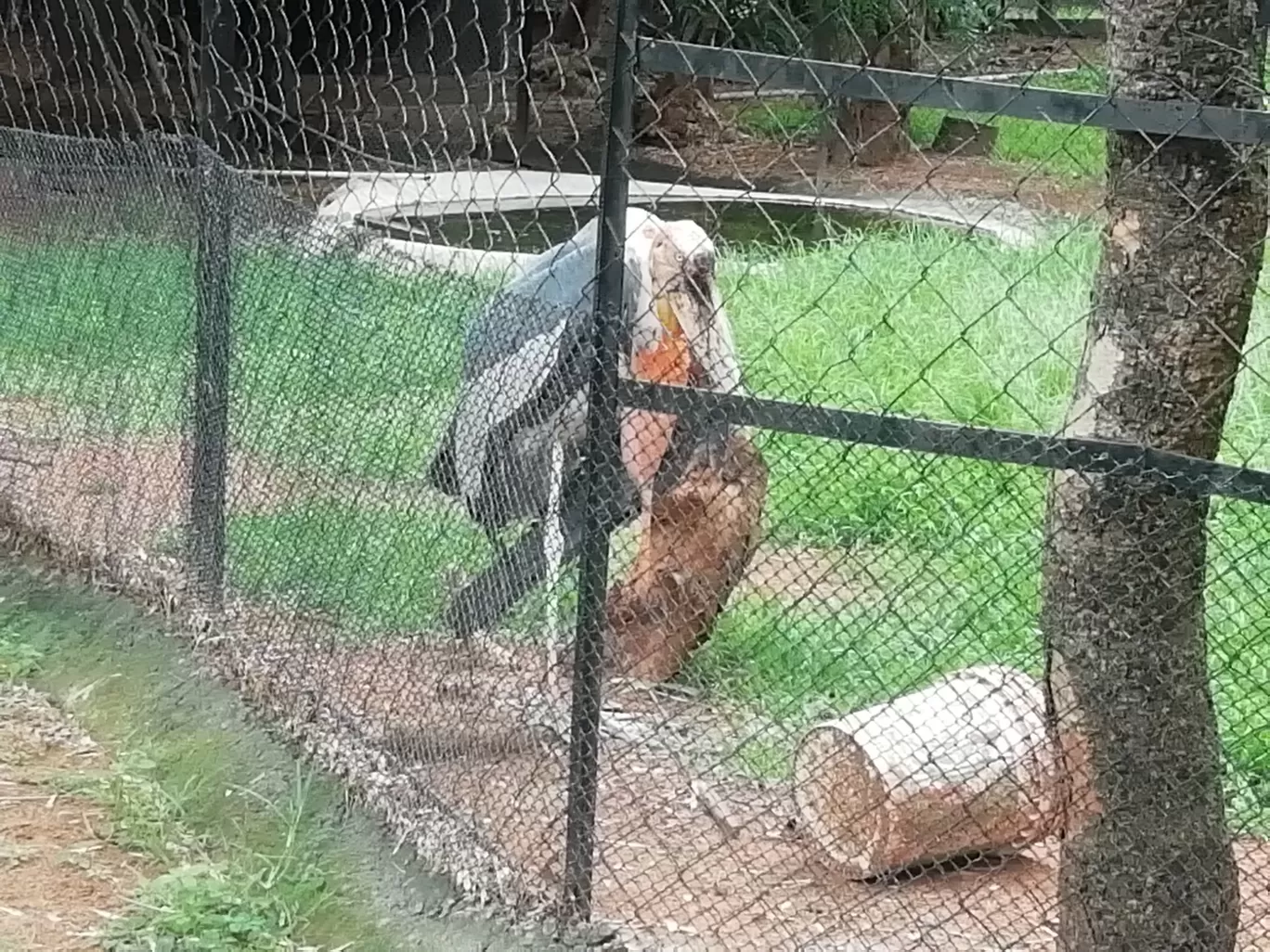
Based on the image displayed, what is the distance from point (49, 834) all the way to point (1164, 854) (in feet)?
7.04

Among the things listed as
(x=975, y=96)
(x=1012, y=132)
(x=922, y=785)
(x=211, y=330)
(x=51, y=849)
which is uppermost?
(x=1012, y=132)

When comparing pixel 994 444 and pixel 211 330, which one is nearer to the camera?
pixel 994 444

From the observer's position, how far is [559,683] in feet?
9.50

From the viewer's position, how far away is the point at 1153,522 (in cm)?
225

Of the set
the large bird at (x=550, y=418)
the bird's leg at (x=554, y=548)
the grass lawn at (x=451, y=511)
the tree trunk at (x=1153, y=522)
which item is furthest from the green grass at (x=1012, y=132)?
the tree trunk at (x=1153, y=522)

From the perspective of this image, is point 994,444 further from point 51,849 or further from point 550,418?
point 51,849

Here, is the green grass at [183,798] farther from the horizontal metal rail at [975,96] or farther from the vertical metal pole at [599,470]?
the horizontal metal rail at [975,96]

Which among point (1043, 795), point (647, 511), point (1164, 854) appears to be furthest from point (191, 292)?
point (1164, 854)

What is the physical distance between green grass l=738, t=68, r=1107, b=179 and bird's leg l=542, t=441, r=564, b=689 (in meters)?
7.09

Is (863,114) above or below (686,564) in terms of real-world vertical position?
above

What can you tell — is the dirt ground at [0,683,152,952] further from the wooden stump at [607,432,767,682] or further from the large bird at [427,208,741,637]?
the wooden stump at [607,432,767,682]

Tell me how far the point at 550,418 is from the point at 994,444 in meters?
0.83

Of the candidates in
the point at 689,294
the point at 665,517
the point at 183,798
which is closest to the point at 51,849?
the point at 183,798

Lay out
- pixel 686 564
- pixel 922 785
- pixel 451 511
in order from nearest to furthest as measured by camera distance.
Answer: pixel 922 785, pixel 451 511, pixel 686 564
